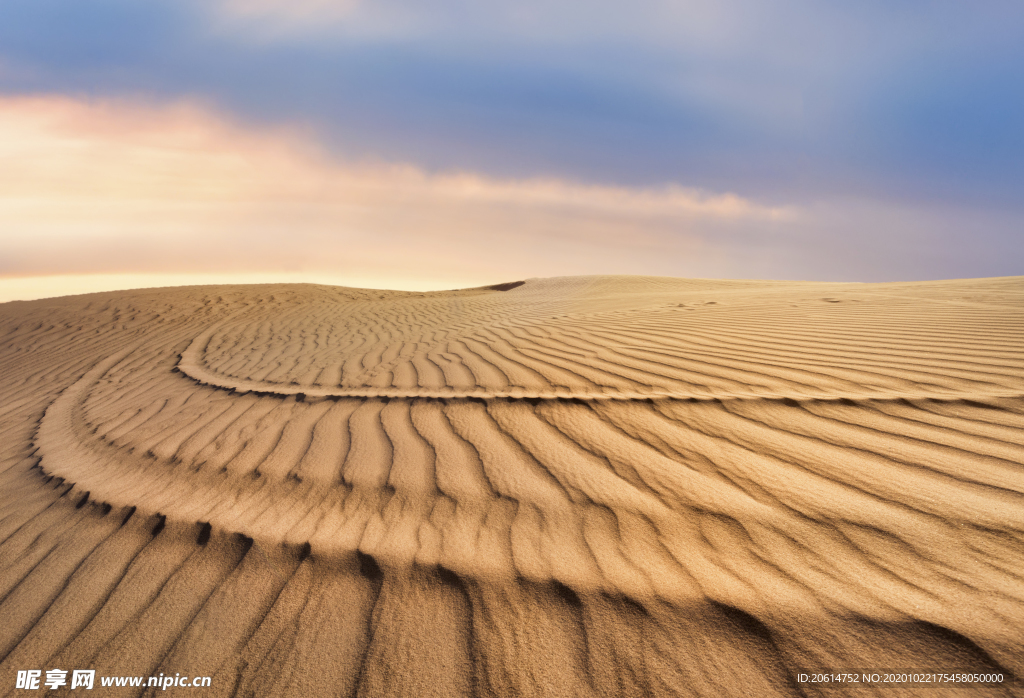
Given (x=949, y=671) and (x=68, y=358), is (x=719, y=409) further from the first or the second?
(x=68, y=358)

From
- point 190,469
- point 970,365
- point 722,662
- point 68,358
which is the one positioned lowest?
point 68,358

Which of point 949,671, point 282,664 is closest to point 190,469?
point 282,664

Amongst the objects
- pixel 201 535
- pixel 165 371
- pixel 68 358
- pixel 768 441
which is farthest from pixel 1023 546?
pixel 68 358

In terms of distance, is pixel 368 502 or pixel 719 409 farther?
pixel 719 409

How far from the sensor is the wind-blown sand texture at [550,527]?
145cm

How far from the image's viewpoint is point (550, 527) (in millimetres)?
1990

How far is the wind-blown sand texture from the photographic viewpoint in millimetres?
1448

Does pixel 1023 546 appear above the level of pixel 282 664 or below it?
above

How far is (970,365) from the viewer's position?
3305 millimetres

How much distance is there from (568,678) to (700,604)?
469mm

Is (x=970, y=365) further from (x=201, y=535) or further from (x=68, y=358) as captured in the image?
(x=68, y=358)

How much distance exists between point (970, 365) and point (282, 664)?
4.21 m

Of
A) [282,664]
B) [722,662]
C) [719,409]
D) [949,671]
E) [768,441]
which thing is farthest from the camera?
[719,409]

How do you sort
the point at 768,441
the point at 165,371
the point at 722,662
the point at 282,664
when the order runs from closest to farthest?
the point at 722,662 < the point at 282,664 < the point at 768,441 < the point at 165,371
